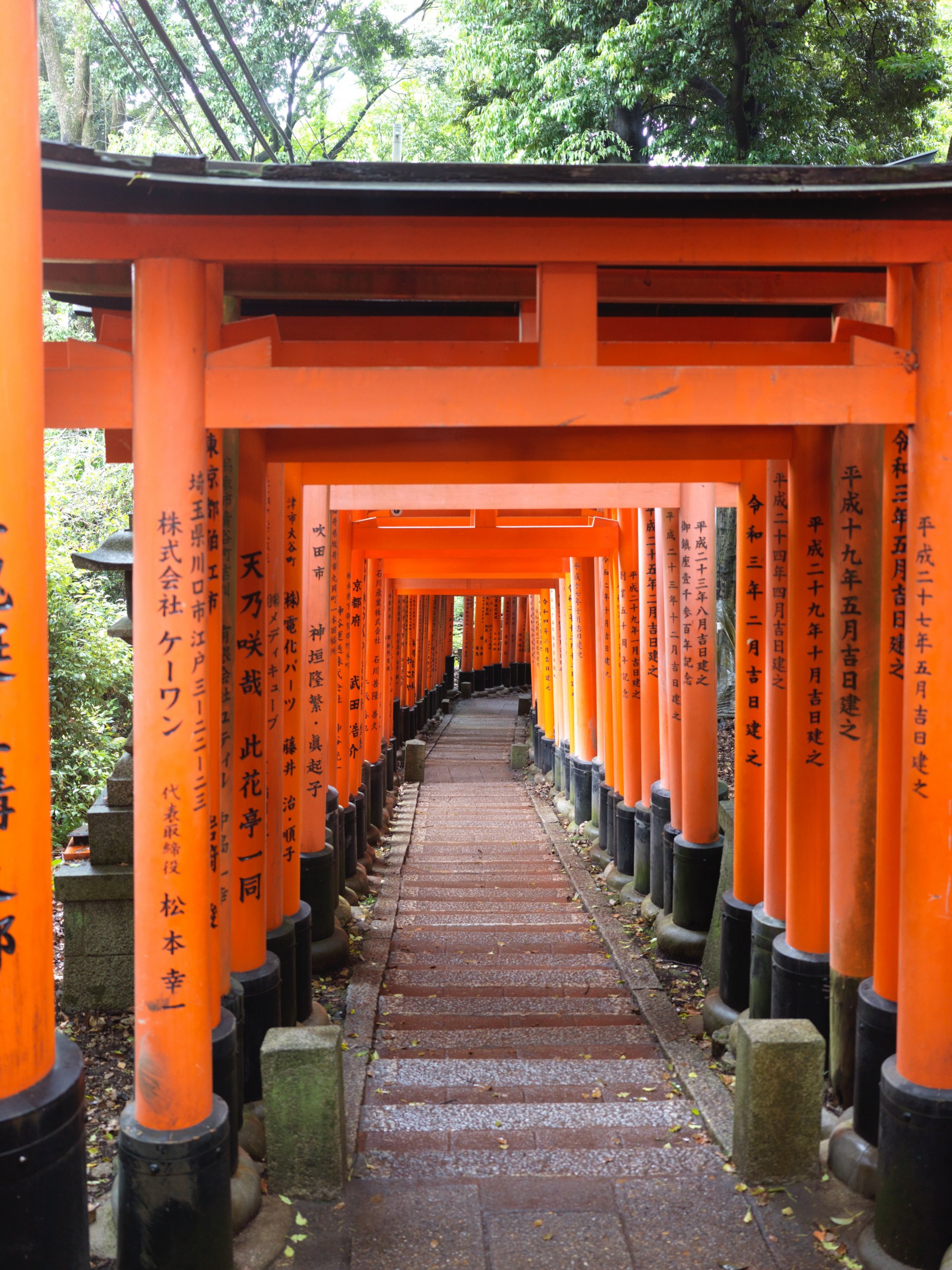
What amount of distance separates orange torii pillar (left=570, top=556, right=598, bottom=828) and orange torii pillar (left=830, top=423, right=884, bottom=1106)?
29.0 feet

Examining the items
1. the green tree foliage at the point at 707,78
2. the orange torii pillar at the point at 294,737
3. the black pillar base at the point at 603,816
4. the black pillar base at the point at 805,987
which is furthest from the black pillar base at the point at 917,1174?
the green tree foliage at the point at 707,78

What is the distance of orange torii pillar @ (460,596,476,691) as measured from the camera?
114 feet

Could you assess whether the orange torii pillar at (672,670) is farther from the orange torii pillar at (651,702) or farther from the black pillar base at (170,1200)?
the black pillar base at (170,1200)

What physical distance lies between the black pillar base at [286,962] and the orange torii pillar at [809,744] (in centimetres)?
275

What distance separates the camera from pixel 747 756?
262 inches

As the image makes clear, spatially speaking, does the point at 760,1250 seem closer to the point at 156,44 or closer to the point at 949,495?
the point at 949,495

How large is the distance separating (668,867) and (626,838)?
1.90 m

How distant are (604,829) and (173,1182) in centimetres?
882

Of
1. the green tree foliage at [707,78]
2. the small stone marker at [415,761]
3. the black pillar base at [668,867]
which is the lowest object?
the small stone marker at [415,761]

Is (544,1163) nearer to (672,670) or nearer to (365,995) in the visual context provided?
(365,995)

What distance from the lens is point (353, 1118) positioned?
528cm

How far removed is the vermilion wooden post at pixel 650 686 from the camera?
9352 mm

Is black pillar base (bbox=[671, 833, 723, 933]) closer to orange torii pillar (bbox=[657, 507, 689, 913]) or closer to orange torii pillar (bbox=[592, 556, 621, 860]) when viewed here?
orange torii pillar (bbox=[657, 507, 689, 913])

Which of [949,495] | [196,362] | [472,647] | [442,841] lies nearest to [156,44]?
[442,841]
